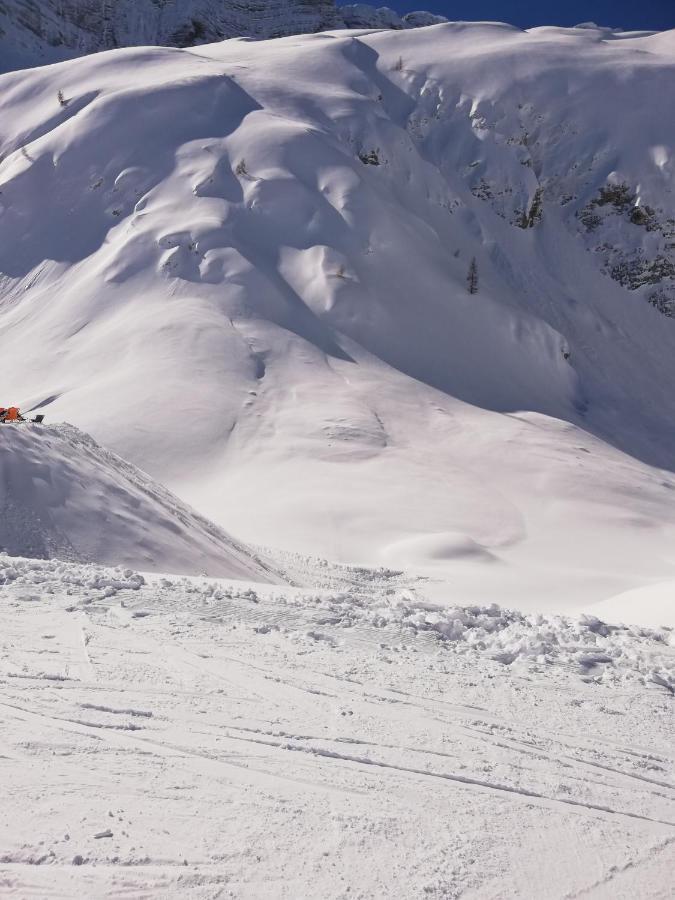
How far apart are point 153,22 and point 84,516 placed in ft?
266

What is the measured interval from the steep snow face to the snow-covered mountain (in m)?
62.8

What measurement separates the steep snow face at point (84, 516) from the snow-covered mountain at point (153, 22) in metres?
62.8

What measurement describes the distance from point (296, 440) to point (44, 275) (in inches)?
638

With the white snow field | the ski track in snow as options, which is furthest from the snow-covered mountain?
the ski track in snow

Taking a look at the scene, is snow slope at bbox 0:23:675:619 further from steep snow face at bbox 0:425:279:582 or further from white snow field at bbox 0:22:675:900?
steep snow face at bbox 0:425:279:582

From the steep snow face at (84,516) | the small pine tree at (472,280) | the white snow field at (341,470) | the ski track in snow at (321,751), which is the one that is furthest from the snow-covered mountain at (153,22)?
the ski track in snow at (321,751)

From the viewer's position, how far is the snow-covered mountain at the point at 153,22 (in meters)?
67.8

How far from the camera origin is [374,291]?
112 feet

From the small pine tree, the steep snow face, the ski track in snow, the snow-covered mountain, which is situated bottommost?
the small pine tree

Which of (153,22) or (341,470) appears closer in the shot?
(341,470)

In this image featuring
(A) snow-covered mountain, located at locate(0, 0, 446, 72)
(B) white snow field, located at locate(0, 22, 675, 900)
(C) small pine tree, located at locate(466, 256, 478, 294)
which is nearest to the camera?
(B) white snow field, located at locate(0, 22, 675, 900)

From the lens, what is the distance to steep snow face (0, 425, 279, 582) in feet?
31.8

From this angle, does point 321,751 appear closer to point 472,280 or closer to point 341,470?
point 341,470

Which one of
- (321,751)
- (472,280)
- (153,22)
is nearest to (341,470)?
(472,280)
